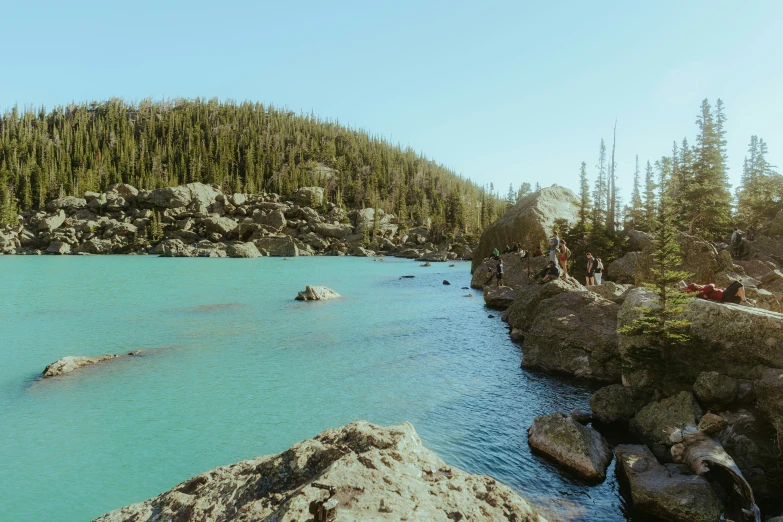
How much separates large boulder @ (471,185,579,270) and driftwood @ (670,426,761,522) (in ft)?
102

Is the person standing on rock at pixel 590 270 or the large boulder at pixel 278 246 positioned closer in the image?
the person standing on rock at pixel 590 270

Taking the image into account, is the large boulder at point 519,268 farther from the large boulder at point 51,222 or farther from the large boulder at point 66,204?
the large boulder at point 66,204

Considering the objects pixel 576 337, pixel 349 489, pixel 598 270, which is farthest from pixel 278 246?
pixel 349 489

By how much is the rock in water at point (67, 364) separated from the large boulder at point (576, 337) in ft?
56.7

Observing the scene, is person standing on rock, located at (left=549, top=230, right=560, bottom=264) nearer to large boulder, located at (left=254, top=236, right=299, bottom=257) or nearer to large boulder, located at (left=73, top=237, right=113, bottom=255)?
large boulder, located at (left=254, top=236, right=299, bottom=257)

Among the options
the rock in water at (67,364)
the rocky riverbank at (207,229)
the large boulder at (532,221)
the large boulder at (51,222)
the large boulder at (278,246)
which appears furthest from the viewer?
the large boulder at (51,222)

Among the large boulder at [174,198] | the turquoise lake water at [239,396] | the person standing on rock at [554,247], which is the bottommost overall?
the turquoise lake water at [239,396]

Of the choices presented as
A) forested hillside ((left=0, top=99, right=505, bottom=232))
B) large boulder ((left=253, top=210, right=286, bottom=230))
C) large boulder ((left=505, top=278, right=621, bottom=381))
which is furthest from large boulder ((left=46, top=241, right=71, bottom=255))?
large boulder ((left=505, top=278, right=621, bottom=381))

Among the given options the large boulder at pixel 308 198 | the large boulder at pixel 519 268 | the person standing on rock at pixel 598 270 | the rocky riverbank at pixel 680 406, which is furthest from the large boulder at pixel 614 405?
the large boulder at pixel 308 198

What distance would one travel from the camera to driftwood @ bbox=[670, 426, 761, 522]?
7520mm

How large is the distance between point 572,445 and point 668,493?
2.17 meters

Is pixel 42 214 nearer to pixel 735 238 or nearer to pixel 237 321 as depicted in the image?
pixel 237 321

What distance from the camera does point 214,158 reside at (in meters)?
149

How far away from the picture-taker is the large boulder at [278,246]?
97188mm
